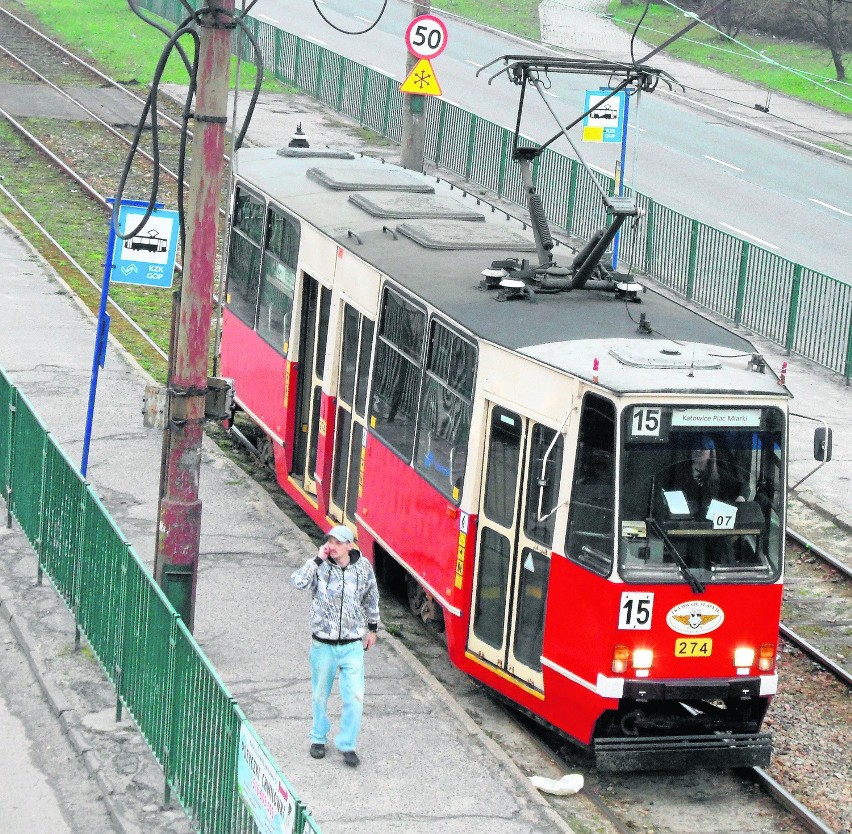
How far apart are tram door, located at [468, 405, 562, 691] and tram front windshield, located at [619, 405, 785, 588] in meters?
0.55

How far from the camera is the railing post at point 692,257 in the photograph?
2398 centimetres

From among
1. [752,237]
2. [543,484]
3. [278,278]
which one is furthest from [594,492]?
[752,237]

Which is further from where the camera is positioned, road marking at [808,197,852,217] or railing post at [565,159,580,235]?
road marking at [808,197,852,217]

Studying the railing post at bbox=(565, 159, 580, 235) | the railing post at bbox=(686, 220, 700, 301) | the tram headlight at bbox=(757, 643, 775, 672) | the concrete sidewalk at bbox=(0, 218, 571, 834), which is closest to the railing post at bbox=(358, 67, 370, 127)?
the railing post at bbox=(565, 159, 580, 235)

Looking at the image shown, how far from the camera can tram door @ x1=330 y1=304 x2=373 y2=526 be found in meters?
13.1

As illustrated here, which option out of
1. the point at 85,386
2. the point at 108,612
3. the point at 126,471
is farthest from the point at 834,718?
the point at 85,386

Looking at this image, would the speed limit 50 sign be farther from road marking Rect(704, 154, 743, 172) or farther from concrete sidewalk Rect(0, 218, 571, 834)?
road marking Rect(704, 154, 743, 172)

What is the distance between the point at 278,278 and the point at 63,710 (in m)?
5.58

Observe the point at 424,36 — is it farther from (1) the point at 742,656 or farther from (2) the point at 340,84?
(2) the point at 340,84

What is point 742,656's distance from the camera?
10.2m

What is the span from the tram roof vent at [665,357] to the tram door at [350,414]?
3.08 metres

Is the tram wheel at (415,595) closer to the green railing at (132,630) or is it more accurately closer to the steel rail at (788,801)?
the green railing at (132,630)

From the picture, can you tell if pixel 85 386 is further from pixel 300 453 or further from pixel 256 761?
pixel 256 761

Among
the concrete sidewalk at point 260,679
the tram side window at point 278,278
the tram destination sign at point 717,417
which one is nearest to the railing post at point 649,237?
the concrete sidewalk at point 260,679
